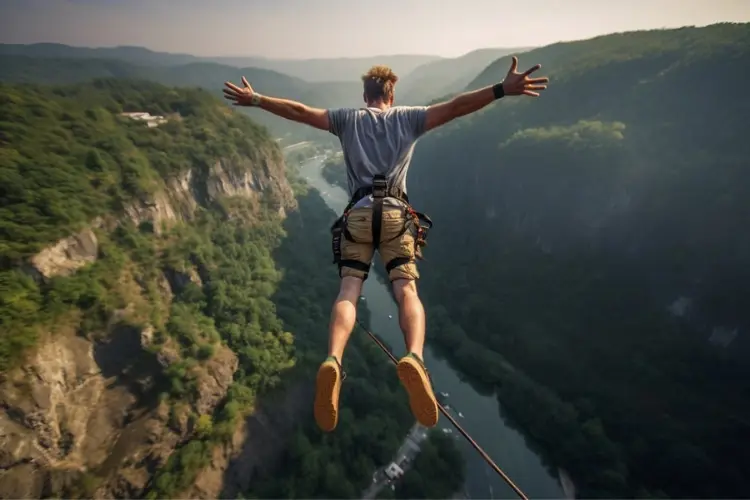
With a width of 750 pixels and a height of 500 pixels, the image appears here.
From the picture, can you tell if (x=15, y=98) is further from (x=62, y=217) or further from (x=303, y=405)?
(x=303, y=405)

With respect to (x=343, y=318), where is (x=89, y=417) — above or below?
below

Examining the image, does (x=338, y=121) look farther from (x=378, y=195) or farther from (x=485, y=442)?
(x=485, y=442)

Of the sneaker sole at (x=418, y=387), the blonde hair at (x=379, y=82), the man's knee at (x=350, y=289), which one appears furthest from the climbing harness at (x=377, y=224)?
the sneaker sole at (x=418, y=387)

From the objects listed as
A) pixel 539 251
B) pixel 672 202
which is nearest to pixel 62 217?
pixel 539 251

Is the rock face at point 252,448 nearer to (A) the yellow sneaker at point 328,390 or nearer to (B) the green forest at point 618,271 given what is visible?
(B) the green forest at point 618,271

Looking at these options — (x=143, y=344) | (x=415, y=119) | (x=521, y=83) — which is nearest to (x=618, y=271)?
(x=143, y=344)

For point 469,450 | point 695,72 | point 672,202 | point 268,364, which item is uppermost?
point 695,72
